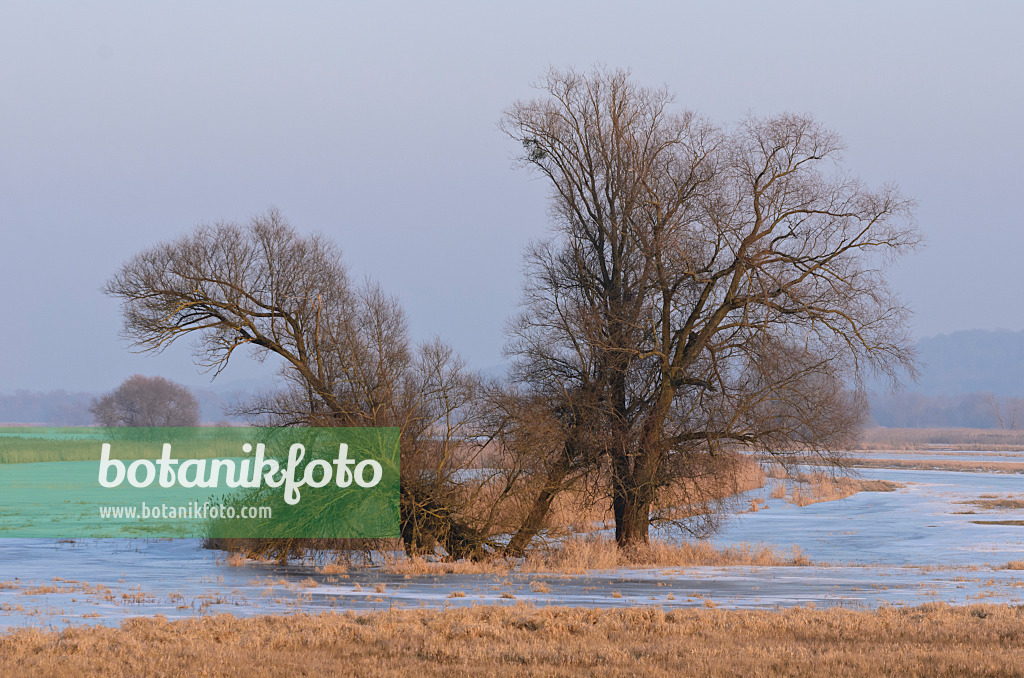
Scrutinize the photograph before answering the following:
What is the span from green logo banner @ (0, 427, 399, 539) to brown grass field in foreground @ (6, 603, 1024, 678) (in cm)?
796

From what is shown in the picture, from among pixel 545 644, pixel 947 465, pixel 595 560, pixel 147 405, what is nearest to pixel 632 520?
pixel 595 560

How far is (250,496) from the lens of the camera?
22.9m

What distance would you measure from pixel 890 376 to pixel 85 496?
107 ft

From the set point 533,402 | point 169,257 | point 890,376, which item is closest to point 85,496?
point 169,257

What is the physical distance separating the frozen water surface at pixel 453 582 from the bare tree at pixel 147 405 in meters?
65.1

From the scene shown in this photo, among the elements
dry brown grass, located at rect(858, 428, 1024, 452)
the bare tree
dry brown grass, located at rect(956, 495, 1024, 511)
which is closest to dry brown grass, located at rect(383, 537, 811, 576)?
dry brown grass, located at rect(956, 495, 1024, 511)

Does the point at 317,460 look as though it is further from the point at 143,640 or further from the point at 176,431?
the point at 176,431

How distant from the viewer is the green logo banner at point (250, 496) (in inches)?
879

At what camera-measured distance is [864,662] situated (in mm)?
10961

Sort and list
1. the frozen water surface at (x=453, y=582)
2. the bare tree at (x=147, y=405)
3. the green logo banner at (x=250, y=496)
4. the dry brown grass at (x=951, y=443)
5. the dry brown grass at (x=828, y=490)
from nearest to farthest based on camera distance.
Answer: the frozen water surface at (x=453, y=582) < the green logo banner at (x=250, y=496) < the dry brown grass at (x=828, y=490) < the bare tree at (x=147, y=405) < the dry brown grass at (x=951, y=443)

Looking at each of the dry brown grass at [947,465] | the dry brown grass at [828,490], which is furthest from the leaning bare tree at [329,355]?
the dry brown grass at [947,465]

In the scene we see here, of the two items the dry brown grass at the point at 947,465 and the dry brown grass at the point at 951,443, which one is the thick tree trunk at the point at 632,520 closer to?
the dry brown grass at the point at 947,465

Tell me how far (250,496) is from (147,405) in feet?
248

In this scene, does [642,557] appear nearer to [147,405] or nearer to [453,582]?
[453,582]
